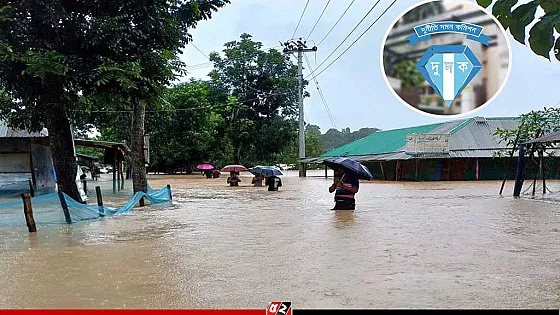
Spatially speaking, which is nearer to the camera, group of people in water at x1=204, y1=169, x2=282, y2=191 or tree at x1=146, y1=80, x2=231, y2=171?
group of people in water at x1=204, y1=169, x2=282, y2=191

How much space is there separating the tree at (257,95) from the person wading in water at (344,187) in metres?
34.3

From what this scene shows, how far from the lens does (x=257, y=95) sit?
50656mm

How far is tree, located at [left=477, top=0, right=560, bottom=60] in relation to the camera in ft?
6.54

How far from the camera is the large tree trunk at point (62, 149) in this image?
1395 centimetres

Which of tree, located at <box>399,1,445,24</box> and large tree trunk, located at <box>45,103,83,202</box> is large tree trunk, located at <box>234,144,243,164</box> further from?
tree, located at <box>399,1,445,24</box>

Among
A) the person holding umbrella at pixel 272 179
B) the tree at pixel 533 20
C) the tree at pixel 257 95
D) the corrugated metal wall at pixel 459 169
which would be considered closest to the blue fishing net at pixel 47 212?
the tree at pixel 533 20

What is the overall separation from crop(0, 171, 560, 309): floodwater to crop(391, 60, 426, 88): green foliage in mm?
2356

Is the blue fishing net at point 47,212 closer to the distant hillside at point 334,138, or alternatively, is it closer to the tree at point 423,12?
the tree at point 423,12

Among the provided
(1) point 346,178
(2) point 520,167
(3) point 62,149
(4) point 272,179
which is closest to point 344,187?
(1) point 346,178

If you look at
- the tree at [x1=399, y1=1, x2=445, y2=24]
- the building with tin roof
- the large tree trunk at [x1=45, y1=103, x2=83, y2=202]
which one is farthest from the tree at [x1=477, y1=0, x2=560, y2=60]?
the building with tin roof

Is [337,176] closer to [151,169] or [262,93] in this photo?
[262,93]

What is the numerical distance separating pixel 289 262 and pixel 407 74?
425cm

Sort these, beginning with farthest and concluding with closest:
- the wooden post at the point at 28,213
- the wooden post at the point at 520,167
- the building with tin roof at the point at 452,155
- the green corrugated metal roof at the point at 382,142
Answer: the green corrugated metal roof at the point at 382,142
the building with tin roof at the point at 452,155
the wooden post at the point at 520,167
the wooden post at the point at 28,213

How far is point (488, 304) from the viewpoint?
16.8ft
